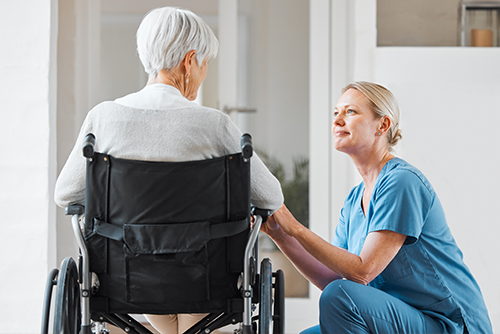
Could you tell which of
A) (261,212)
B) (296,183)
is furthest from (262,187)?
(296,183)

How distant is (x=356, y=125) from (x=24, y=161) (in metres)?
1.60

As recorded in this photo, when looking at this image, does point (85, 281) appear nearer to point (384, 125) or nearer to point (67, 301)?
point (67, 301)

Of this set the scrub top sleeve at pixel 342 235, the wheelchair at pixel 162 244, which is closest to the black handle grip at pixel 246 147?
the wheelchair at pixel 162 244

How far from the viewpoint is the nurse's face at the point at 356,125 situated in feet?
4.80

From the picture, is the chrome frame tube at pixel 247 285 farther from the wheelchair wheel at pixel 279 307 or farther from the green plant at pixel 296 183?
the green plant at pixel 296 183

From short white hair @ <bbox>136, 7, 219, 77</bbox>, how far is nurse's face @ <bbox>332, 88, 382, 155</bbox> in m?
0.51

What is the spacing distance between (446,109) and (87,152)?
1.80 m

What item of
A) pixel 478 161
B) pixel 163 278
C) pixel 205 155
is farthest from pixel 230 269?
pixel 478 161

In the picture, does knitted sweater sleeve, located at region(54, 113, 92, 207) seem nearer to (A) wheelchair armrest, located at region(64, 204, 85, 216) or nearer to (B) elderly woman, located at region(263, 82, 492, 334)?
(A) wheelchair armrest, located at region(64, 204, 85, 216)

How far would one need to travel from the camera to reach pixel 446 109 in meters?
2.26

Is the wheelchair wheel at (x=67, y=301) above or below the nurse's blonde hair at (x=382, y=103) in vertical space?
below

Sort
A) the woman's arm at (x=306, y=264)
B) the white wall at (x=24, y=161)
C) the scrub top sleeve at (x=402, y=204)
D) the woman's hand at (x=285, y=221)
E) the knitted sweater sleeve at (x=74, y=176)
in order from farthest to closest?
the white wall at (x=24, y=161), the woman's arm at (x=306, y=264), the woman's hand at (x=285, y=221), the scrub top sleeve at (x=402, y=204), the knitted sweater sleeve at (x=74, y=176)

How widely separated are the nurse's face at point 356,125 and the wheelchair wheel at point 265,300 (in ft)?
1.64

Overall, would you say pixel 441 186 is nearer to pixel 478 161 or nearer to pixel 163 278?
pixel 478 161
